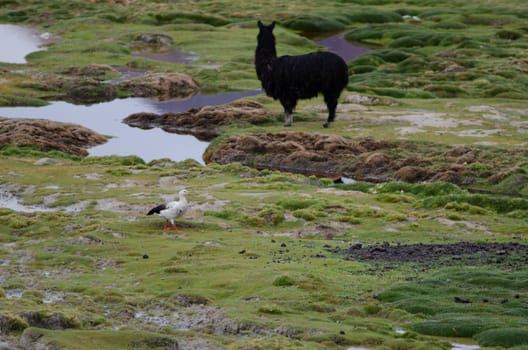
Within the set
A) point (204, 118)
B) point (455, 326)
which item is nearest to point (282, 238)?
point (455, 326)

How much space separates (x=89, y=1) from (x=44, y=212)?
77931mm

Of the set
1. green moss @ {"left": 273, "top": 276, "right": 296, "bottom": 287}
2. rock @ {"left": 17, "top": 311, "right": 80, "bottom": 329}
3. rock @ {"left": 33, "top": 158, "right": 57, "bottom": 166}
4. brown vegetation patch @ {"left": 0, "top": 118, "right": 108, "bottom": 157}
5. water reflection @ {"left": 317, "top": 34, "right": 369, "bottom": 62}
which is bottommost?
water reflection @ {"left": 317, "top": 34, "right": 369, "bottom": 62}

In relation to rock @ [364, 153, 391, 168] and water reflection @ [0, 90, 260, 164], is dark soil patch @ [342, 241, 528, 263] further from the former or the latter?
water reflection @ [0, 90, 260, 164]

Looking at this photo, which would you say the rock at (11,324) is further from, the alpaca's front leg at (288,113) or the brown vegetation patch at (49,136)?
the alpaca's front leg at (288,113)

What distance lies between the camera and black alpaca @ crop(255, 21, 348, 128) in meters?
46.0

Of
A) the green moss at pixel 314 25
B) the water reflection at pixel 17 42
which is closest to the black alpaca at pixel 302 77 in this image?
the water reflection at pixel 17 42

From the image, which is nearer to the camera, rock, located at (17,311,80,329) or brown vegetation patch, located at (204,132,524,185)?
rock, located at (17,311,80,329)

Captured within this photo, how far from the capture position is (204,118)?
50281mm

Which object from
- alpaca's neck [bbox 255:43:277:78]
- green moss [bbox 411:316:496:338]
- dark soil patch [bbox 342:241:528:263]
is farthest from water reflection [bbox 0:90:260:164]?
green moss [bbox 411:316:496:338]

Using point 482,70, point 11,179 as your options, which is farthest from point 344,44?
point 11,179

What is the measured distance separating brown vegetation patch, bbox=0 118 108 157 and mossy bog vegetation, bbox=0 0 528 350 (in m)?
1.58

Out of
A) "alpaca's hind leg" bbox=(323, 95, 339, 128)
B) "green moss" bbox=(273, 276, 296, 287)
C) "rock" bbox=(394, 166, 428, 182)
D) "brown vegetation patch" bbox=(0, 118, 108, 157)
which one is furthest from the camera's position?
"alpaca's hind leg" bbox=(323, 95, 339, 128)

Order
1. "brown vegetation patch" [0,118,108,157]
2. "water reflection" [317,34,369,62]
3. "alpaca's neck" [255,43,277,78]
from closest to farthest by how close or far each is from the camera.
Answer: "brown vegetation patch" [0,118,108,157], "alpaca's neck" [255,43,277,78], "water reflection" [317,34,369,62]

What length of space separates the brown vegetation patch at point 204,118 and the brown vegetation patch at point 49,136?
174 inches
